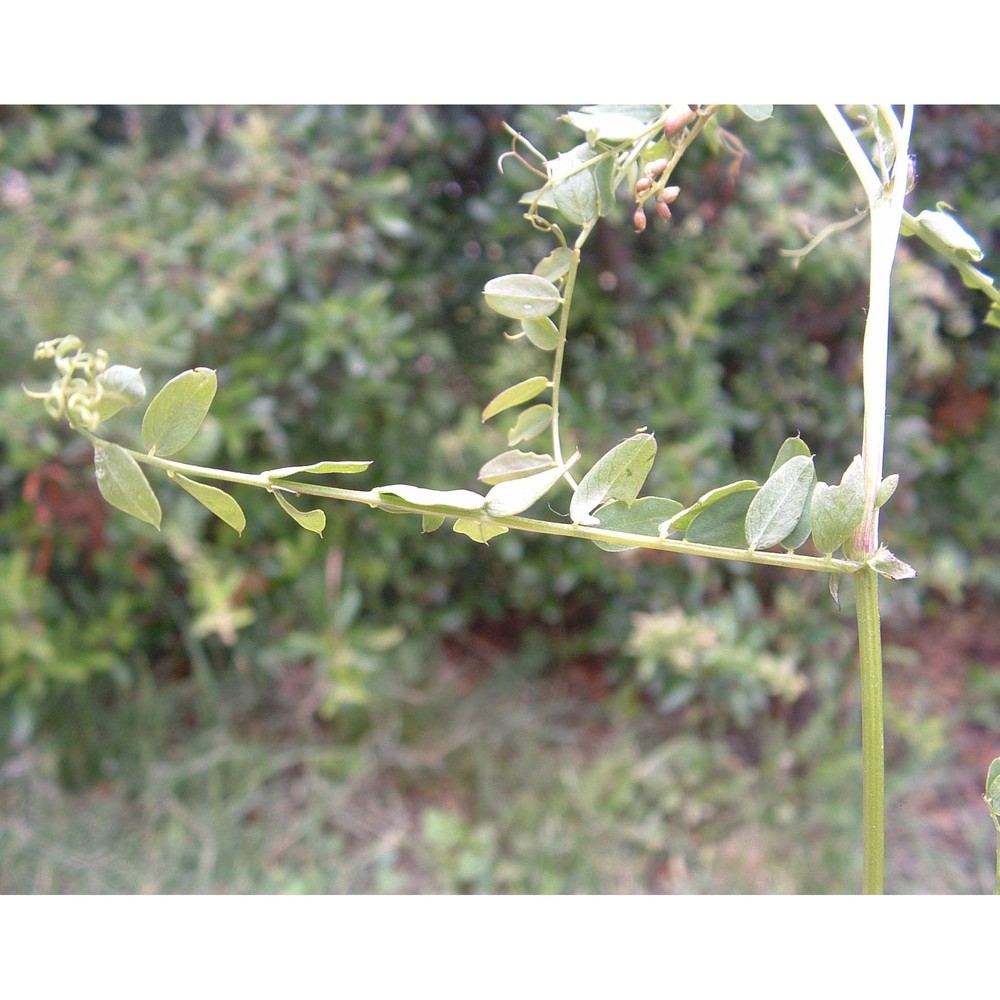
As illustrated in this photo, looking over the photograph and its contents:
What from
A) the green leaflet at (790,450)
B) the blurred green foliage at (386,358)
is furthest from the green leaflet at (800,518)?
the blurred green foliage at (386,358)

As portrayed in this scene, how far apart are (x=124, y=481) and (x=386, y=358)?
0.99 m

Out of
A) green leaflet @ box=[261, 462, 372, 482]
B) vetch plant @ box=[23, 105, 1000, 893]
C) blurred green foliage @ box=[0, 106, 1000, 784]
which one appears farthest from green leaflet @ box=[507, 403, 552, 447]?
blurred green foliage @ box=[0, 106, 1000, 784]

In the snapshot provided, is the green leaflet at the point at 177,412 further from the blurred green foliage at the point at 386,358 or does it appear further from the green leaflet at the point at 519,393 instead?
Answer: the blurred green foliage at the point at 386,358

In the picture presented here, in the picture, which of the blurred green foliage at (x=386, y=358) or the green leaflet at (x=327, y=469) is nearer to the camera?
the green leaflet at (x=327, y=469)

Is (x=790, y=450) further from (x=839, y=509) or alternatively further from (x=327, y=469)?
(x=327, y=469)

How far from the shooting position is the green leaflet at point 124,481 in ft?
0.92

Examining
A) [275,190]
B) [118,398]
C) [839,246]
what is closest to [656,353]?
[839,246]

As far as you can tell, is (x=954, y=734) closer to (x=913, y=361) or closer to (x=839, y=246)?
(x=913, y=361)

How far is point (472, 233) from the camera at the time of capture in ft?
4.54

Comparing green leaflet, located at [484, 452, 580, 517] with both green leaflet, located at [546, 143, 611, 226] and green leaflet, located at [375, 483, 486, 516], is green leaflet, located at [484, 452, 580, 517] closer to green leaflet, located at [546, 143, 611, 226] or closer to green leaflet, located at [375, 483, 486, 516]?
green leaflet, located at [375, 483, 486, 516]

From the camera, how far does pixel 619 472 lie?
310 mm

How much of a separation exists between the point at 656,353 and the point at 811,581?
1.36ft

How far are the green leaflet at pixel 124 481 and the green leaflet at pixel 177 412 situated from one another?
2 cm

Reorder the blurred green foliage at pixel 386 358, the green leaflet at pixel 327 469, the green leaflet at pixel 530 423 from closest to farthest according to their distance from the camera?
the green leaflet at pixel 327 469
the green leaflet at pixel 530 423
the blurred green foliage at pixel 386 358
